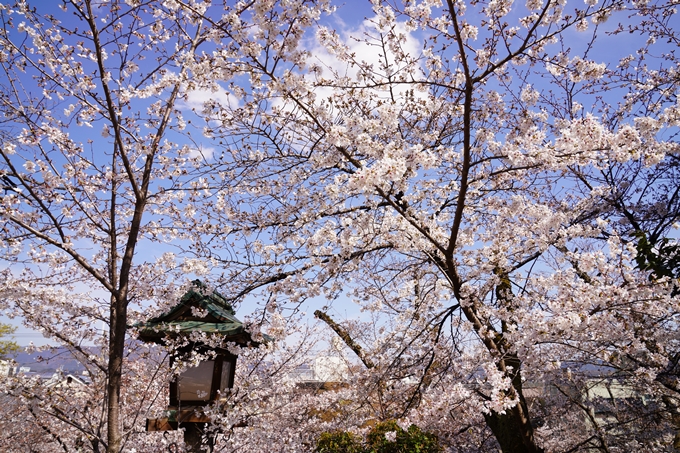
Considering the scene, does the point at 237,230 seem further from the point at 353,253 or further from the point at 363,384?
the point at 363,384

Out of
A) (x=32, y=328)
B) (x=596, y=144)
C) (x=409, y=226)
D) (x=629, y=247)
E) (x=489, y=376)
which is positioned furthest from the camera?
(x=409, y=226)

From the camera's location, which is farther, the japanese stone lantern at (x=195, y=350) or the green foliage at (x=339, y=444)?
the green foliage at (x=339, y=444)

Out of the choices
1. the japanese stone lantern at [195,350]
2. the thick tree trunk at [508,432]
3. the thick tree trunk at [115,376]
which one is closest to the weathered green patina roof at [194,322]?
the japanese stone lantern at [195,350]

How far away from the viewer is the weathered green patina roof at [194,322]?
3674 mm

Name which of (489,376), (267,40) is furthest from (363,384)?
(267,40)

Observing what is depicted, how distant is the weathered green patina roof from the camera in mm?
3674

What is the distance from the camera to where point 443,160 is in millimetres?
4531

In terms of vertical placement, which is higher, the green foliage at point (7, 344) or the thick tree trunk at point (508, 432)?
the green foliage at point (7, 344)

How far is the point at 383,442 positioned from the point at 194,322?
4306 mm

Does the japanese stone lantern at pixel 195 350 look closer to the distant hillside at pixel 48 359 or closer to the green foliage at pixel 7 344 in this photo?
the distant hillside at pixel 48 359

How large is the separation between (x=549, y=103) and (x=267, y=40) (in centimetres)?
518

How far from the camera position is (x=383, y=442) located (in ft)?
21.7

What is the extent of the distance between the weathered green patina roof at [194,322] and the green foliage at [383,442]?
3.80m

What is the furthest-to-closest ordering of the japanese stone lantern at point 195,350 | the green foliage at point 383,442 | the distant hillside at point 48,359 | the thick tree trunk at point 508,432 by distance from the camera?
the green foliage at point 383,442 < the thick tree trunk at point 508,432 < the distant hillside at point 48,359 < the japanese stone lantern at point 195,350
